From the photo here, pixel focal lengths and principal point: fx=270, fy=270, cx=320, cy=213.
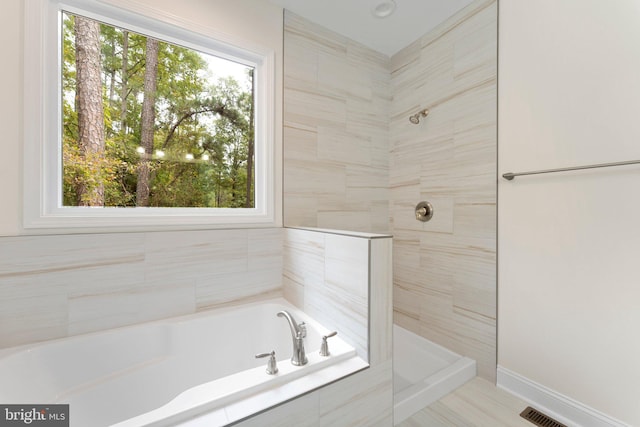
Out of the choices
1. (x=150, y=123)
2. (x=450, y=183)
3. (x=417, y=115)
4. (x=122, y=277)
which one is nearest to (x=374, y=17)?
(x=417, y=115)

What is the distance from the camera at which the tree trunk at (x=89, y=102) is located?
1391 millimetres

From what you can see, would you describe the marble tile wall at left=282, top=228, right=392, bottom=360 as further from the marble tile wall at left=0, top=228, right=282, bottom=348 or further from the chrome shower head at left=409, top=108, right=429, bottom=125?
the chrome shower head at left=409, top=108, right=429, bottom=125

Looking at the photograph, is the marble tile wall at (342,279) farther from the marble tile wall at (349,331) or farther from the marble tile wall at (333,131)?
the marble tile wall at (333,131)

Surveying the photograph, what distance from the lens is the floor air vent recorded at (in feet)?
4.11

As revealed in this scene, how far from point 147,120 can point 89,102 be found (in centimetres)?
26

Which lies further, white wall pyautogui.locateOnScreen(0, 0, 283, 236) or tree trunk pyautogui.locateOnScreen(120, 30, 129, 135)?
tree trunk pyautogui.locateOnScreen(120, 30, 129, 135)

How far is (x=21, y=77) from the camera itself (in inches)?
47.1

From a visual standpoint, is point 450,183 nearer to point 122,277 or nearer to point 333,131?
point 333,131

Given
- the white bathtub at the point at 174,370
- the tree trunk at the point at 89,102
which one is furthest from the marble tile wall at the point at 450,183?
the tree trunk at the point at 89,102

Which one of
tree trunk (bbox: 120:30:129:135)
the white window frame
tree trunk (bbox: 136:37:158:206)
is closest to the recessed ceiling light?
the white window frame

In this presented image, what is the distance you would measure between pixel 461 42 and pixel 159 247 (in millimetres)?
2241

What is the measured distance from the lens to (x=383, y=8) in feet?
5.82

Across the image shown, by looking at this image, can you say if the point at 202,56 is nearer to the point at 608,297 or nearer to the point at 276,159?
the point at 276,159

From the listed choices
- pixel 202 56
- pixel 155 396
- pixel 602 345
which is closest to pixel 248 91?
pixel 202 56
